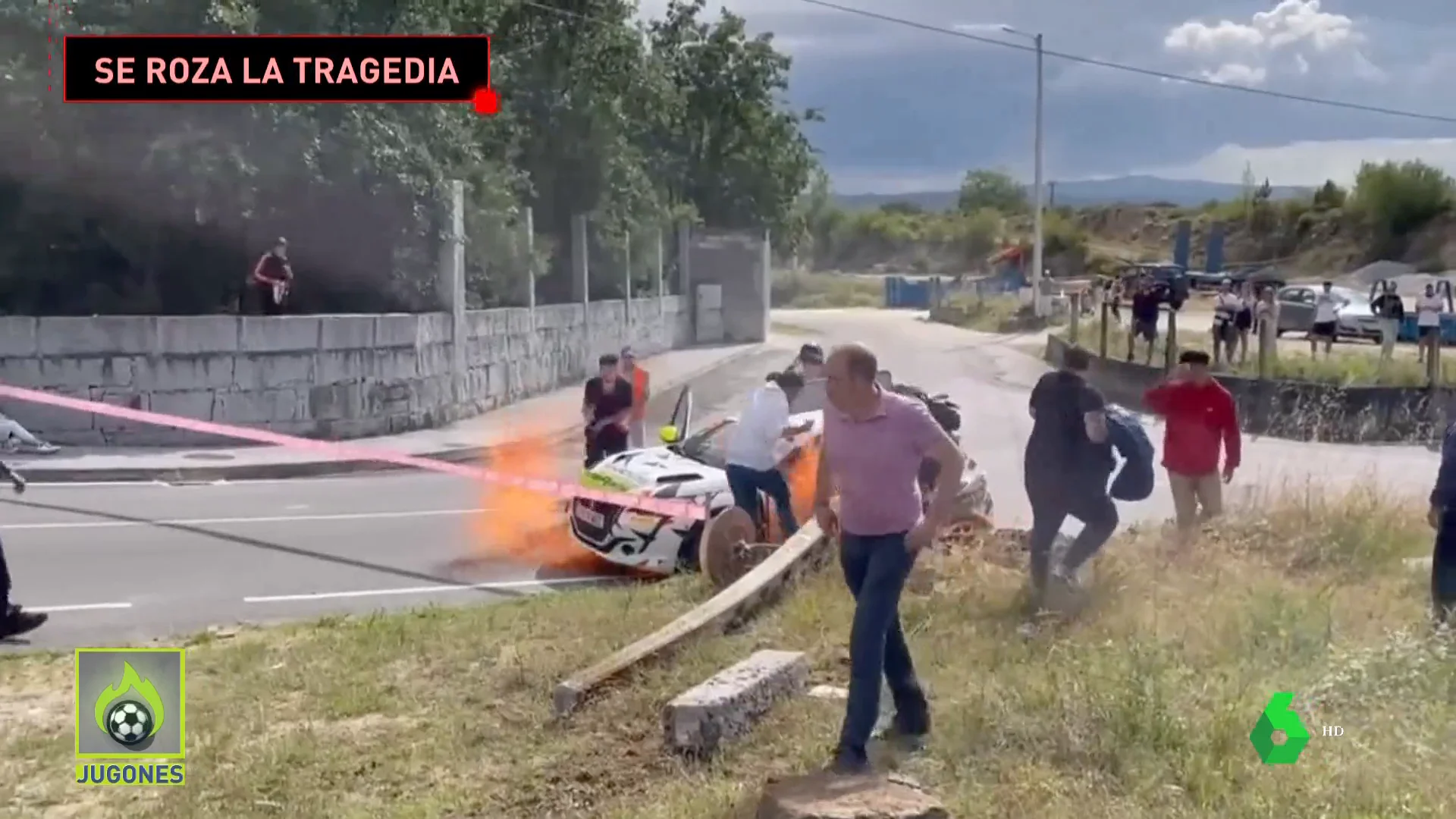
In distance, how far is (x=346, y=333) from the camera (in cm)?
1911

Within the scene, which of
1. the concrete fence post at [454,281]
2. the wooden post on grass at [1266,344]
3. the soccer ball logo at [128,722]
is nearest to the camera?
the soccer ball logo at [128,722]

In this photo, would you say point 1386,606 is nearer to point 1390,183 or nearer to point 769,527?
point 769,527

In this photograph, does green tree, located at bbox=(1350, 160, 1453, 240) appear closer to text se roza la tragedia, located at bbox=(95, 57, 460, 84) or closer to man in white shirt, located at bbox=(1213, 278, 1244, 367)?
man in white shirt, located at bbox=(1213, 278, 1244, 367)

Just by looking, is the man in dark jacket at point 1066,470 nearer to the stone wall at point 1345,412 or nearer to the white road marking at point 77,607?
the white road marking at point 77,607

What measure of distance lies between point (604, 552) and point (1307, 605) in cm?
473

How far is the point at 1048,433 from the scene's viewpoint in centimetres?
824

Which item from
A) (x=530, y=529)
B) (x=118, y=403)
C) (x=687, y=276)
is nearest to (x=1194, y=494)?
(x=530, y=529)

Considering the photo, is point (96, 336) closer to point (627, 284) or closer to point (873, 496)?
point (873, 496)

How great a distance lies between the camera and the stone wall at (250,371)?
16953 mm

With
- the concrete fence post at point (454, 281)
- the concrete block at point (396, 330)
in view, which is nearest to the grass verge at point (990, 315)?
the concrete fence post at point (454, 281)

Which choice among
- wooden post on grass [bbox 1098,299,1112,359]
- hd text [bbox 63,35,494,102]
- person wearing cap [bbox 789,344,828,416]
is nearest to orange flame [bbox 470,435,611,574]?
person wearing cap [bbox 789,344,828,416]

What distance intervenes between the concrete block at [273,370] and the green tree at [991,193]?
80442 millimetres

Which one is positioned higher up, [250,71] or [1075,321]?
[250,71]

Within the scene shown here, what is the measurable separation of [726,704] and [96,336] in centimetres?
1337
